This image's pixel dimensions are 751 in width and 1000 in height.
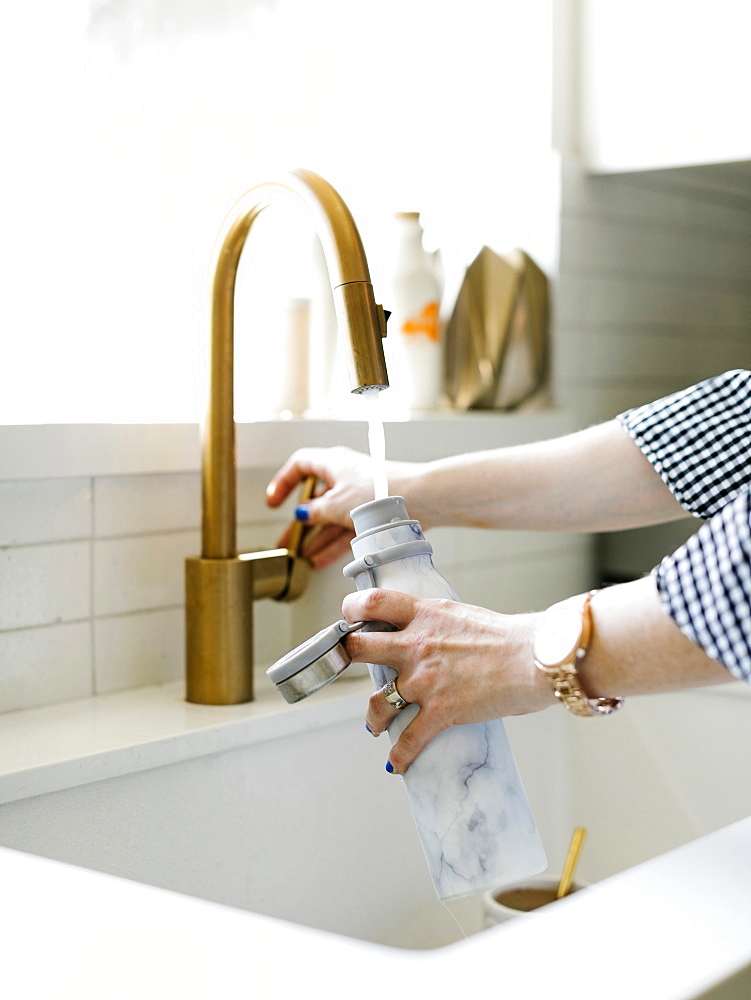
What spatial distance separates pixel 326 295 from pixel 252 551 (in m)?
0.37

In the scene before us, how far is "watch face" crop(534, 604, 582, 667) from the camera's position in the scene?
0.66 metres

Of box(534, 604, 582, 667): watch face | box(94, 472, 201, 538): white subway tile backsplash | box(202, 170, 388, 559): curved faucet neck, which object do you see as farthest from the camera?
box(94, 472, 201, 538): white subway tile backsplash

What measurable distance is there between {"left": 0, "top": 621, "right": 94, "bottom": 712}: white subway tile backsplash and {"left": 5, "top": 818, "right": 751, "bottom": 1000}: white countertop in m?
0.39

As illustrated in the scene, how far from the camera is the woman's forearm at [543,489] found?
104cm

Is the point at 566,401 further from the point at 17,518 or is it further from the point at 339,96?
the point at 17,518

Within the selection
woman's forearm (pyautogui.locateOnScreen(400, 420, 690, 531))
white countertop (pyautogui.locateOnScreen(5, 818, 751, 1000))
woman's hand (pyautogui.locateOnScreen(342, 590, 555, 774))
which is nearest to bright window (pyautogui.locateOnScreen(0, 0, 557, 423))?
woman's forearm (pyautogui.locateOnScreen(400, 420, 690, 531))

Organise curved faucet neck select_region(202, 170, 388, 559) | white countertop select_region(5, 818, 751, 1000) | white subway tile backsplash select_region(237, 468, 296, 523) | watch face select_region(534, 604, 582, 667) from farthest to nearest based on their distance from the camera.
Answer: white subway tile backsplash select_region(237, 468, 296, 523)
curved faucet neck select_region(202, 170, 388, 559)
watch face select_region(534, 604, 582, 667)
white countertop select_region(5, 818, 751, 1000)

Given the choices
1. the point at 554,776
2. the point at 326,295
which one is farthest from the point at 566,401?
the point at 554,776

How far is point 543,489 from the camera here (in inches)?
41.8

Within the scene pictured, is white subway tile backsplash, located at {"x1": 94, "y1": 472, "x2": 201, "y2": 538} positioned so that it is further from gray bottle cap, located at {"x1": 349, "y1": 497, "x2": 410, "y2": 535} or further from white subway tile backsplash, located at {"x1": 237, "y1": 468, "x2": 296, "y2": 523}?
gray bottle cap, located at {"x1": 349, "y1": 497, "x2": 410, "y2": 535}

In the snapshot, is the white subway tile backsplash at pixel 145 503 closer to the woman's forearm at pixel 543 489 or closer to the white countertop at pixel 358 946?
the woman's forearm at pixel 543 489

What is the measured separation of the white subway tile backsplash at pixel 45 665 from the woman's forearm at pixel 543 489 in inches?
12.2

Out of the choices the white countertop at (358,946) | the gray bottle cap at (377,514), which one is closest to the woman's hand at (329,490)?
the gray bottle cap at (377,514)

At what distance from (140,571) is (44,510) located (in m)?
0.11
